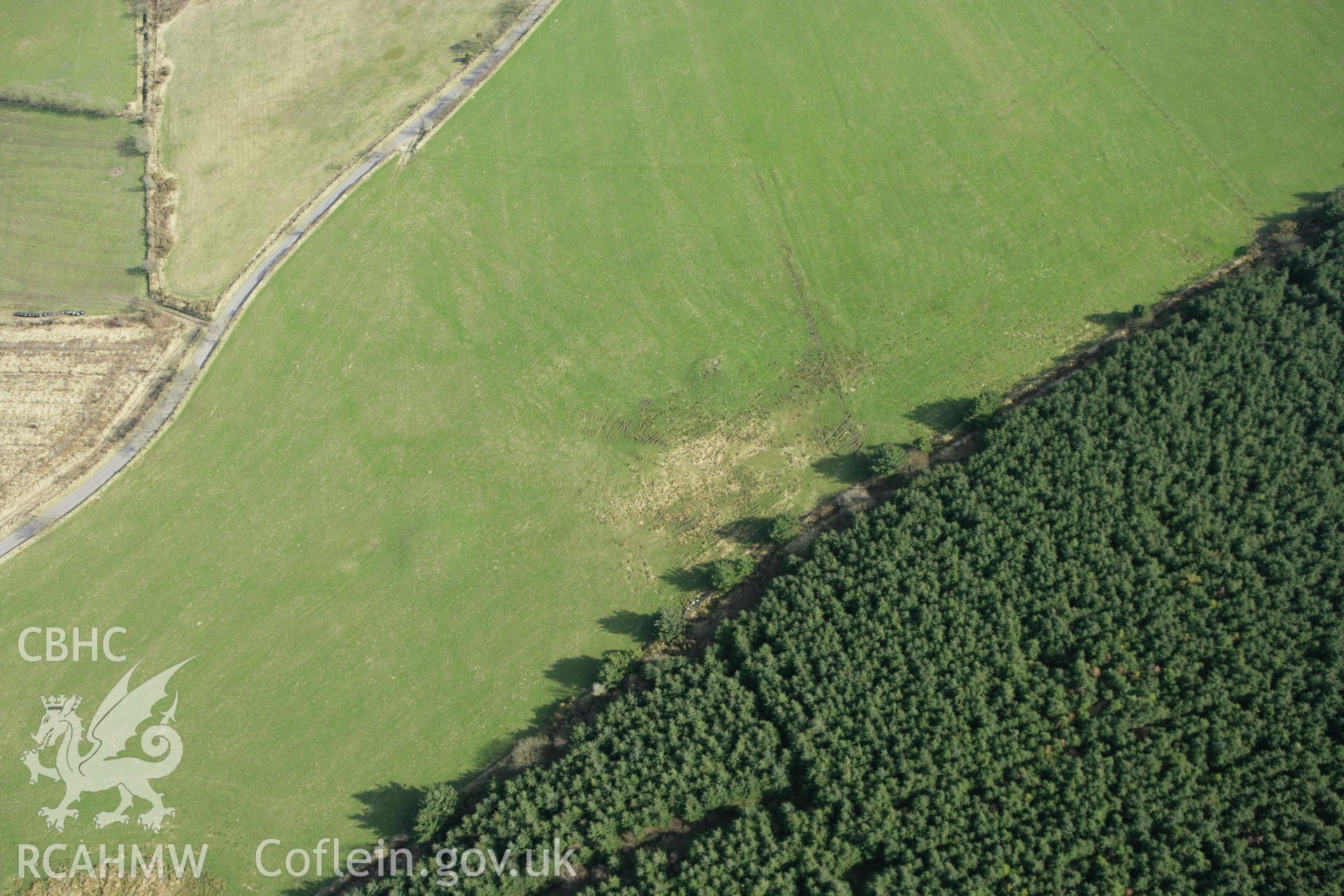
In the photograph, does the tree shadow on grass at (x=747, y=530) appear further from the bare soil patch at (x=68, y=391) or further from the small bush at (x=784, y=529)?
the bare soil patch at (x=68, y=391)

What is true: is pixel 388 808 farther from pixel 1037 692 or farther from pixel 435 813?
pixel 1037 692

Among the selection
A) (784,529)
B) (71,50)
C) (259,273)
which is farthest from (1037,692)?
(71,50)

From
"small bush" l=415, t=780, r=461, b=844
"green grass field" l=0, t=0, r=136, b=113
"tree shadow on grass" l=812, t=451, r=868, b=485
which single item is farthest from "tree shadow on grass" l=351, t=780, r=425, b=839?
"green grass field" l=0, t=0, r=136, b=113

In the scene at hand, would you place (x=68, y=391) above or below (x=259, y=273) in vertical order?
below

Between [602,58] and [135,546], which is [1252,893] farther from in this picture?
[602,58]

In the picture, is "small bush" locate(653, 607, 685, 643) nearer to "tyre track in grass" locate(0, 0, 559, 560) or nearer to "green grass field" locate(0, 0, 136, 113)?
"tyre track in grass" locate(0, 0, 559, 560)

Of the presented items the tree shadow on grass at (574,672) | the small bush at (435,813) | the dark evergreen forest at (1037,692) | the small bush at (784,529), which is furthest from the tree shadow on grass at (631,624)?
the small bush at (435,813)
